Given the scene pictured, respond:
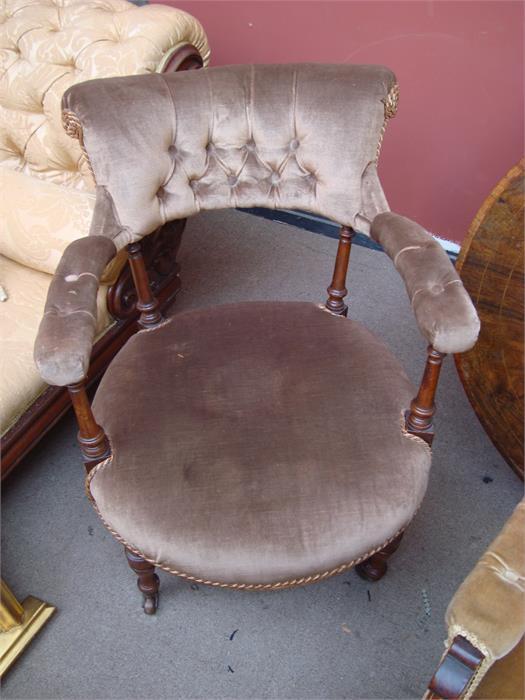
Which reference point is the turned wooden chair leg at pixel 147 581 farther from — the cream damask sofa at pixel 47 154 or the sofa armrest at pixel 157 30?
the sofa armrest at pixel 157 30

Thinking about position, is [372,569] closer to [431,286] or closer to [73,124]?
[431,286]

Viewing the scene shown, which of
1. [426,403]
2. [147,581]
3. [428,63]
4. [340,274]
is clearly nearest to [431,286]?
[426,403]

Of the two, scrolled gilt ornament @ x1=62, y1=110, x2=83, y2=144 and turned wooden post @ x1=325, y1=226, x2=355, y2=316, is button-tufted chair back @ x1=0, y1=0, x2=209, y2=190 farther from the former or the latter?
turned wooden post @ x1=325, y1=226, x2=355, y2=316

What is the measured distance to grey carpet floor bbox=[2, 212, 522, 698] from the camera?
1240 millimetres

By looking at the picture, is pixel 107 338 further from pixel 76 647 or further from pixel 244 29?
pixel 244 29

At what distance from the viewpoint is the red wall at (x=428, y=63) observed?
1774 millimetres

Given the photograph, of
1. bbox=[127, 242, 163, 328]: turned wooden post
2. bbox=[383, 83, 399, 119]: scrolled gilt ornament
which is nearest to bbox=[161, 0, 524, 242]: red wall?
bbox=[383, 83, 399, 119]: scrolled gilt ornament

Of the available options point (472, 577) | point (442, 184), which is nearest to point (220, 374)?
point (472, 577)

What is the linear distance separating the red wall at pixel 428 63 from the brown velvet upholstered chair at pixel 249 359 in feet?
2.61

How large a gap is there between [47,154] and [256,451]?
0.97 m

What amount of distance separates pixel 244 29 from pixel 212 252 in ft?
2.58

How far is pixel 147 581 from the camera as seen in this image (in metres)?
1.26

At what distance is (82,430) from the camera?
1008 mm

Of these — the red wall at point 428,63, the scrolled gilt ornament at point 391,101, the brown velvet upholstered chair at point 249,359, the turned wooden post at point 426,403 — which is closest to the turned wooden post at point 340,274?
the brown velvet upholstered chair at point 249,359
